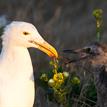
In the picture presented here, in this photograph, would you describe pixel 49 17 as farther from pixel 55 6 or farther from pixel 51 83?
pixel 51 83

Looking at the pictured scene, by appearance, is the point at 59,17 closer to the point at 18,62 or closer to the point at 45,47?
the point at 18,62

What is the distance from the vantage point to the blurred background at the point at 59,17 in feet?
50.1

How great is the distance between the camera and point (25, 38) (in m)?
8.30

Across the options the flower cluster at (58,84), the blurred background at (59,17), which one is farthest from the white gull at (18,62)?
the blurred background at (59,17)

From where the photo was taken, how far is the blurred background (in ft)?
50.1

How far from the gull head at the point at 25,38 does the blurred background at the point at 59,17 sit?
6018 millimetres

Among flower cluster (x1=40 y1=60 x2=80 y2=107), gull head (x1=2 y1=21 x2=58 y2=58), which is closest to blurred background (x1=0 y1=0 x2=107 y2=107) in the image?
flower cluster (x1=40 y1=60 x2=80 y2=107)

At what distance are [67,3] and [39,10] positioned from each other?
0.54 metres

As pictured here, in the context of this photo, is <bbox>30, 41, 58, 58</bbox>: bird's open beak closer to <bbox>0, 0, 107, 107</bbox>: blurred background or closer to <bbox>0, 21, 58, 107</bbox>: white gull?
<bbox>0, 21, 58, 107</bbox>: white gull

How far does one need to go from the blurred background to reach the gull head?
6.02 meters

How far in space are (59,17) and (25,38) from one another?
8.42 metres

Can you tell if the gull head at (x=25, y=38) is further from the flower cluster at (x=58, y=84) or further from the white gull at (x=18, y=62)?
the flower cluster at (x=58, y=84)

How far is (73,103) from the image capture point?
915 cm

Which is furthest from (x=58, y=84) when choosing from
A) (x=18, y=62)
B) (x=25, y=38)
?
(x=25, y=38)
